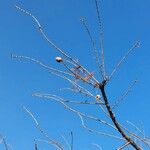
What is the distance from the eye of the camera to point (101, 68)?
272 centimetres

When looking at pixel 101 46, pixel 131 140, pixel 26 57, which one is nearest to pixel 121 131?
pixel 131 140

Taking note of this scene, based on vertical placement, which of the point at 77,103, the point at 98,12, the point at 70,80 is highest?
the point at 98,12

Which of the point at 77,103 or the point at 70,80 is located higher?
the point at 70,80

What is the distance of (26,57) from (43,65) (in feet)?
0.74

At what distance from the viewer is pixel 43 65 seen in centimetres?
274

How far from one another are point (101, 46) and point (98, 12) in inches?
13.5

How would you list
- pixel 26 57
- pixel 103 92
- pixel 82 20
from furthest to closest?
pixel 82 20 → pixel 26 57 → pixel 103 92

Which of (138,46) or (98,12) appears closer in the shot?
(98,12)

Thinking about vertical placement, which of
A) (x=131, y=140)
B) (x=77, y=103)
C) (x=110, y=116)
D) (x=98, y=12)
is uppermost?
(x=98, y=12)

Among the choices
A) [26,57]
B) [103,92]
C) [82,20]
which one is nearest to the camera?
[103,92]

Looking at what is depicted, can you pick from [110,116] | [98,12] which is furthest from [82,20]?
[110,116]

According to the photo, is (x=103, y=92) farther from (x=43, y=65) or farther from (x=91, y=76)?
(x=43, y=65)

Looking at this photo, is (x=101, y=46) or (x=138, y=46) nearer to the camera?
(x=101, y=46)

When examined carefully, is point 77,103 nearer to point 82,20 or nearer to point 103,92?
point 103,92
